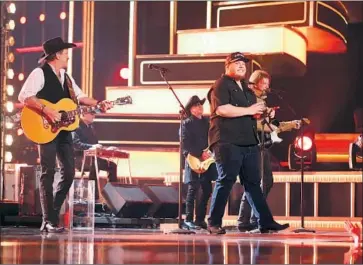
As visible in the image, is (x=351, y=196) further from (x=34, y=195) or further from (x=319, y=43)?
(x=34, y=195)

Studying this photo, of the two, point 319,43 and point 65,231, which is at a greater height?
point 319,43

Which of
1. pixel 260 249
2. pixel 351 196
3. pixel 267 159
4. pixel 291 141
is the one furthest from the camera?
pixel 291 141

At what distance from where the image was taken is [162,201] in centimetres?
908

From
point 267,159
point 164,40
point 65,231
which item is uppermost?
point 164,40

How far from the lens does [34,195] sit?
8.48 meters

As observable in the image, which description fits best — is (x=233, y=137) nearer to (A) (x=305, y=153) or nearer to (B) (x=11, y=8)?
(A) (x=305, y=153)

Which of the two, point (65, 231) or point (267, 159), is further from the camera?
point (267, 159)

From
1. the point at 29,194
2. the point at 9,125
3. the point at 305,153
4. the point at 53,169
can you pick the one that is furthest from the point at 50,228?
the point at 305,153

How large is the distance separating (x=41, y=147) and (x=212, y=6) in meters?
4.28

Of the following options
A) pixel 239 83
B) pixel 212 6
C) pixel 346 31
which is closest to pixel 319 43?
pixel 346 31

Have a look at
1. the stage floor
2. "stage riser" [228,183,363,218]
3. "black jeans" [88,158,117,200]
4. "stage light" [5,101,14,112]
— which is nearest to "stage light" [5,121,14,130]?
"stage light" [5,101,14,112]

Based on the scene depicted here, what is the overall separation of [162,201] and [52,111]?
91.7 inches

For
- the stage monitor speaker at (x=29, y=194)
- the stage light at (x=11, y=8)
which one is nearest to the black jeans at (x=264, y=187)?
the stage monitor speaker at (x=29, y=194)

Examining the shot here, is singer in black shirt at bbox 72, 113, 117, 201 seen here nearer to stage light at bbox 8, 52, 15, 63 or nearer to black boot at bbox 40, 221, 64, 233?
stage light at bbox 8, 52, 15, 63
